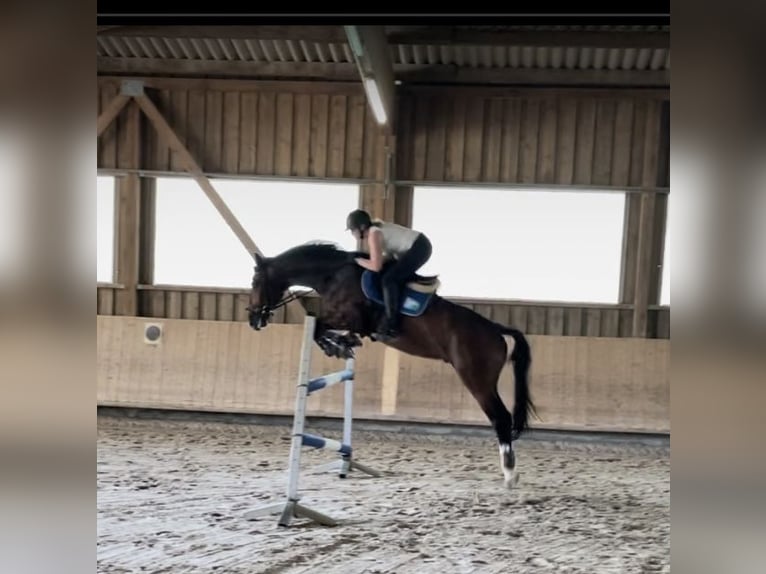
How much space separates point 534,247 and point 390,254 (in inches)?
69.8

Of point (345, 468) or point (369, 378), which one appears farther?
point (369, 378)

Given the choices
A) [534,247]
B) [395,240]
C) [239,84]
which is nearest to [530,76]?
[534,247]

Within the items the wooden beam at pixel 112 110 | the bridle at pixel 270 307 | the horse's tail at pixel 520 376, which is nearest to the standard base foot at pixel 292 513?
the bridle at pixel 270 307

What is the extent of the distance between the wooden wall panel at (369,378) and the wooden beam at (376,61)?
182cm

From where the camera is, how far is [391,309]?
3568 millimetres

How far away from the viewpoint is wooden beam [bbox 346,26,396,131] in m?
3.43

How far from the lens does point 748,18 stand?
60cm

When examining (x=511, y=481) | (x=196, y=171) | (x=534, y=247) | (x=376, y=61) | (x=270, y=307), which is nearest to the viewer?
(x=511, y=481)

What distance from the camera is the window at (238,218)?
5027 millimetres

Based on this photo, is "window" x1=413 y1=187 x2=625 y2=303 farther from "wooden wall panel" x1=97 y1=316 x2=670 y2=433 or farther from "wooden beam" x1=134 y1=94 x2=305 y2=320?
"wooden beam" x1=134 y1=94 x2=305 y2=320

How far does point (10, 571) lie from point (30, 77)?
1.91ft

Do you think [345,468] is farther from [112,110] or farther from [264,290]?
[112,110]

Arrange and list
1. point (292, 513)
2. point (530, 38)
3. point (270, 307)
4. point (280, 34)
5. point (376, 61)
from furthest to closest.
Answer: point (530, 38)
point (280, 34)
point (376, 61)
point (270, 307)
point (292, 513)

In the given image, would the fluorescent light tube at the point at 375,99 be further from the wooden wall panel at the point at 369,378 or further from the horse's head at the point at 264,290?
the wooden wall panel at the point at 369,378
